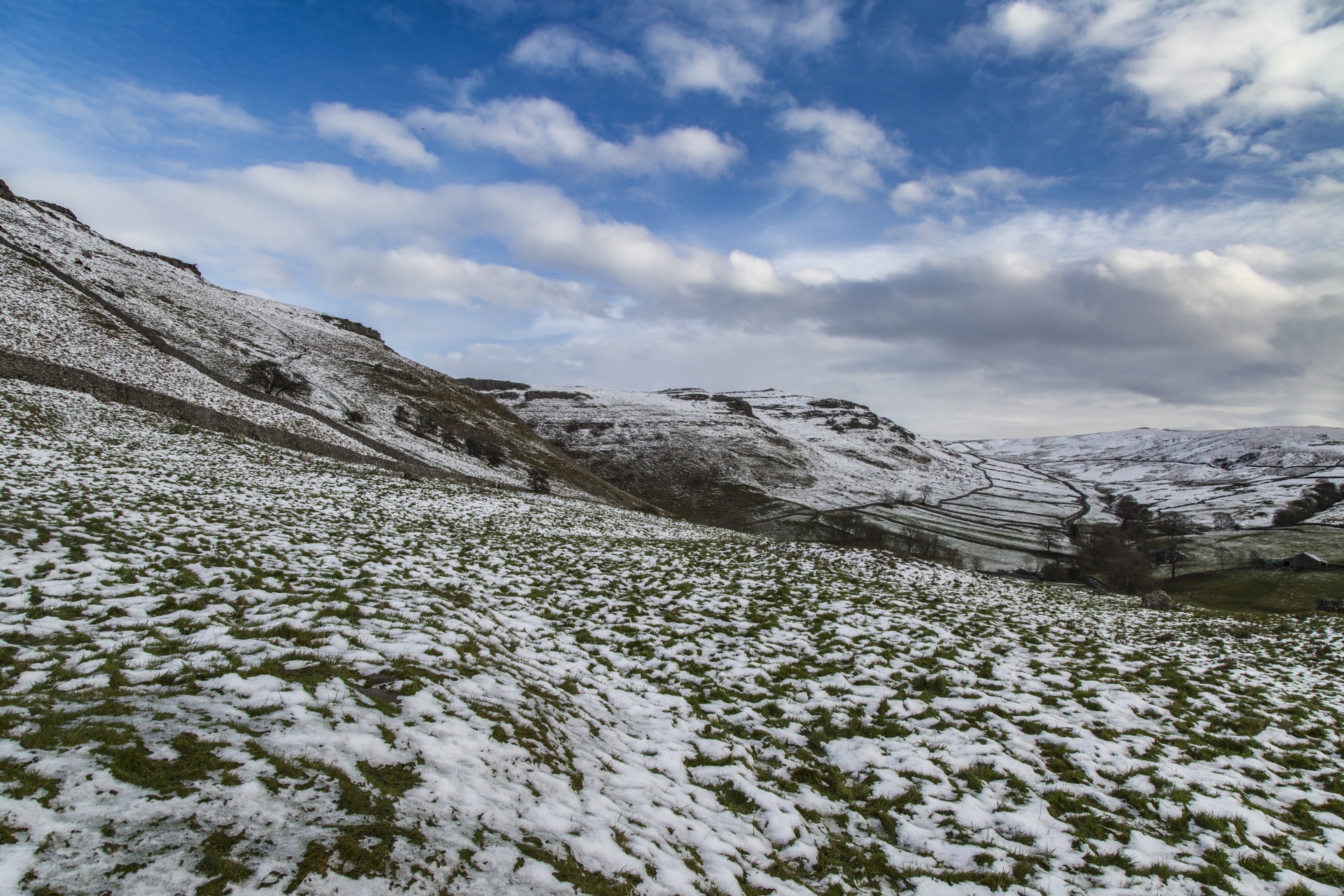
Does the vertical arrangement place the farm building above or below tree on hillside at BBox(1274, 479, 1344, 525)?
below

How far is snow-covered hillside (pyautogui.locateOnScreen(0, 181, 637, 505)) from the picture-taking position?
1740 inches

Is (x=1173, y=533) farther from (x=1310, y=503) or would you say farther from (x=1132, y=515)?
(x=1310, y=503)

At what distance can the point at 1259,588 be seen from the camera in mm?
79938

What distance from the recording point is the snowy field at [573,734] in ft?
16.1

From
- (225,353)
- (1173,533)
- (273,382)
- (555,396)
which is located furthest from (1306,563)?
(555,396)

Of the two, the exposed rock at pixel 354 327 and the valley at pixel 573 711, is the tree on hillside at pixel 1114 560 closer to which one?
the valley at pixel 573 711

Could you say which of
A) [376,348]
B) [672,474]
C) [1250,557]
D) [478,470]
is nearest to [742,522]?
[672,474]

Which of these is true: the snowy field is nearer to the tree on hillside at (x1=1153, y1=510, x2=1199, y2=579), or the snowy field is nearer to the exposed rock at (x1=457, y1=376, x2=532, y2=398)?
the tree on hillside at (x1=1153, y1=510, x2=1199, y2=579)

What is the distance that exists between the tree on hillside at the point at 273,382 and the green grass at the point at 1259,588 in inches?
4247

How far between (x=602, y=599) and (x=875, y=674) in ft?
24.3

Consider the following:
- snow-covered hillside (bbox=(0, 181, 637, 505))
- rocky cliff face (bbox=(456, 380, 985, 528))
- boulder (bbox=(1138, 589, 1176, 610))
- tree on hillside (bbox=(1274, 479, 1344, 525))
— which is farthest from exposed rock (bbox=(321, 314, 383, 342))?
tree on hillside (bbox=(1274, 479, 1344, 525))

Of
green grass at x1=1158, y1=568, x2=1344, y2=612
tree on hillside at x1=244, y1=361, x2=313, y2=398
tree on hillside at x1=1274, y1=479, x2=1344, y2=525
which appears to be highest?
tree on hillside at x1=1274, y1=479, x2=1344, y2=525

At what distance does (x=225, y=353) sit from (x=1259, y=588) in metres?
139

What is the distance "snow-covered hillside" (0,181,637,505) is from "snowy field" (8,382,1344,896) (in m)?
36.3
